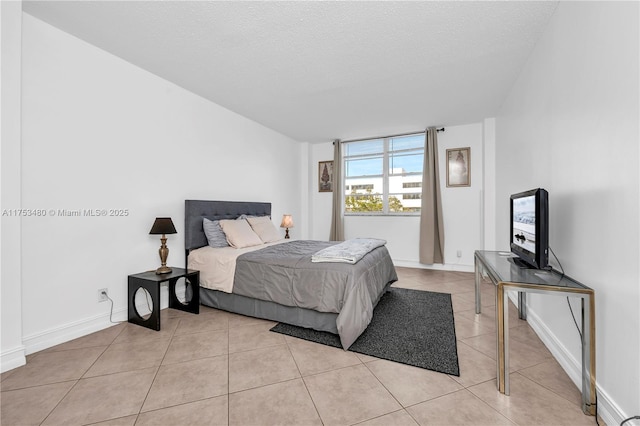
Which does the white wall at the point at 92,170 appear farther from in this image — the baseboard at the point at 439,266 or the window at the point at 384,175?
the baseboard at the point at 439,266

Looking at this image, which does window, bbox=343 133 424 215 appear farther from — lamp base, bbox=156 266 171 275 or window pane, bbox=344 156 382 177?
lamp base, bbox=156 266 171 275

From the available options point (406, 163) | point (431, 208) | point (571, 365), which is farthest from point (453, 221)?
point (571, 365)

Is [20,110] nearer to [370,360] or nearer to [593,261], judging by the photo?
[370,360]

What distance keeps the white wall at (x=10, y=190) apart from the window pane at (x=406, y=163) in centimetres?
498

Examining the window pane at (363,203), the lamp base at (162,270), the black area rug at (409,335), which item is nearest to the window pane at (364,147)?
the window pane at (363,203)

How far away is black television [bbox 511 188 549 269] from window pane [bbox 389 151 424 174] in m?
2.80

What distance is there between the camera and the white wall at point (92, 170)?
2.11m

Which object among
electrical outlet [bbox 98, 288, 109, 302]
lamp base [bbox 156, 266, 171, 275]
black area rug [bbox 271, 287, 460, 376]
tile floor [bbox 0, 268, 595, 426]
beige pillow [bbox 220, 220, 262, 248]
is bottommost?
tile floor [bbox 0, 268, 595, 426]

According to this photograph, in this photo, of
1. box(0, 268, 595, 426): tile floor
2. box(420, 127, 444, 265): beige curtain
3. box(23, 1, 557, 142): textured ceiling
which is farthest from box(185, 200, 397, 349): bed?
box(420, 127, 444, 265): beige curtain

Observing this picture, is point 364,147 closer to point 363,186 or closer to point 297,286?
point 363,186

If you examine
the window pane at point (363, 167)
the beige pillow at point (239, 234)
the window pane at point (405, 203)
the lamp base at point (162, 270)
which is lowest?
the lamp base at point (162, 270)

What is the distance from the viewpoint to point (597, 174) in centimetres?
151

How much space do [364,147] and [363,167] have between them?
418 mm

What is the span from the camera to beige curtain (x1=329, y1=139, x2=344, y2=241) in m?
5.65
